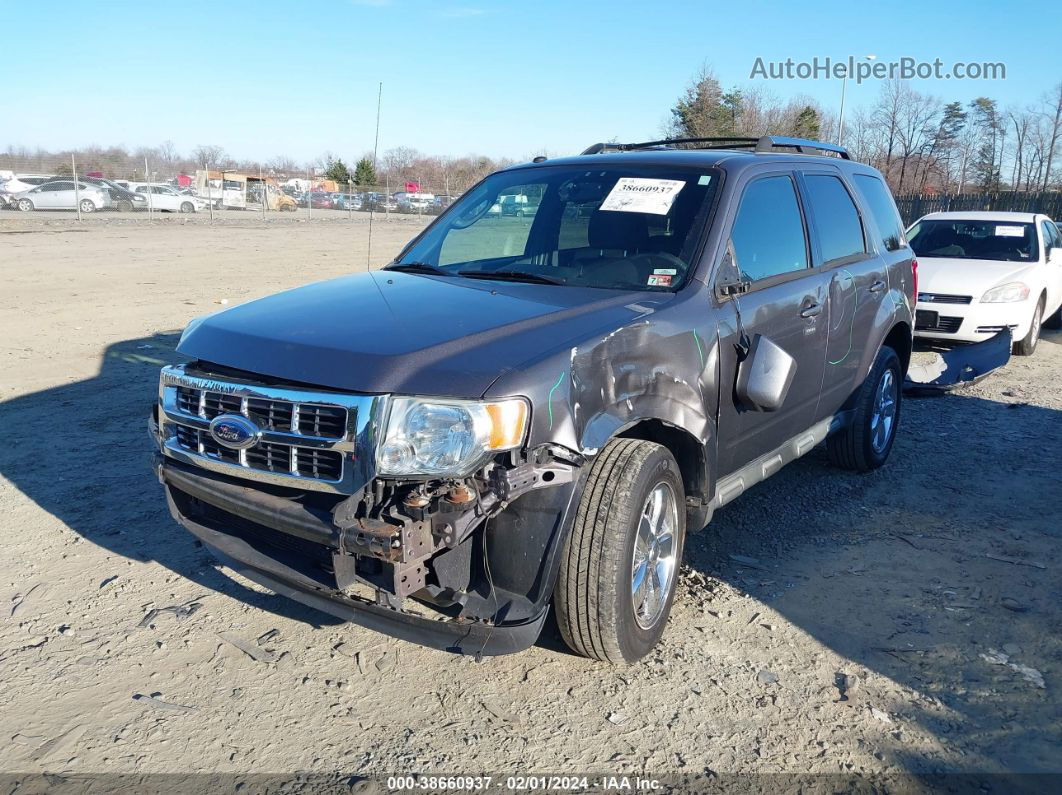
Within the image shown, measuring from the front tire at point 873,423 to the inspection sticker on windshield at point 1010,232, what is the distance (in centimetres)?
610

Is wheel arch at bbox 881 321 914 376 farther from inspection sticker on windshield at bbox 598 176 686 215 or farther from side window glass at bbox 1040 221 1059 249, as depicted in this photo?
side window glass at bbox 1040 221 1059 249

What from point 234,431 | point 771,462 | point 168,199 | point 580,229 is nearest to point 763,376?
point 771,462

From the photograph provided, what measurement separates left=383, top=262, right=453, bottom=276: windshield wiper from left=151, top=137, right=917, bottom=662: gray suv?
3 centimetres

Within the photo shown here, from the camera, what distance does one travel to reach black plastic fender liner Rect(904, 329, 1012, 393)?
8047mm

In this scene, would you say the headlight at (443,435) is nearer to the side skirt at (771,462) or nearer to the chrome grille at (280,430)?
the chrome grille at (280,430)

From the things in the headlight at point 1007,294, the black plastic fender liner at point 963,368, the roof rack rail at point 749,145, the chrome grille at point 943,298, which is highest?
the roof rack rail at point 749,145

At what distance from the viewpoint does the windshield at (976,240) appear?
10547 millimetres

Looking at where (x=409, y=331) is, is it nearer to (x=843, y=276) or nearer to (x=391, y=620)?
(x=391, y=620)

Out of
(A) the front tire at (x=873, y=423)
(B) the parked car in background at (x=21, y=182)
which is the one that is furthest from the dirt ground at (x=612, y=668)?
(B) the parked car in background at (x=21, y=182)

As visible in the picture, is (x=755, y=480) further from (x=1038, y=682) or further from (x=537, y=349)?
(x=537, y=349)

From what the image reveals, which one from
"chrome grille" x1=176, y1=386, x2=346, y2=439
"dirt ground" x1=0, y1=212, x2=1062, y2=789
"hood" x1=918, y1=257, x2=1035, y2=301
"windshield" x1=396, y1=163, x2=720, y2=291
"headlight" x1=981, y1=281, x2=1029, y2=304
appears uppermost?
"windshield" x1=396, y1=163, x2=720, y2=291

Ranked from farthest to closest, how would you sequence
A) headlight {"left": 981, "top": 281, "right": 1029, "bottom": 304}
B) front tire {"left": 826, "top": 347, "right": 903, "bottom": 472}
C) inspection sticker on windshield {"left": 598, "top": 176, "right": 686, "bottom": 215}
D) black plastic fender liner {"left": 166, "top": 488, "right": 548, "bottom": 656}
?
headlight {"left": 981, "top": 281, "right": 1029, "bottom": 304}
front tire {"left": 826, "top": 347, "right": 903, "bottom": 472}
inspection sticker on windshield {"left": 598, "top": 176, "right": 686, "bottom": 215}
black plastic fender liner {"left": 166, "top": 488, "right": 548, "bottom": 656}

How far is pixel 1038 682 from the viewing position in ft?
10.7

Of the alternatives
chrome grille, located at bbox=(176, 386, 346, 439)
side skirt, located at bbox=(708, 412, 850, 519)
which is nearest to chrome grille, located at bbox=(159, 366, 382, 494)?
chrome grille, located at bbox=(176, 386, 346, 439)
